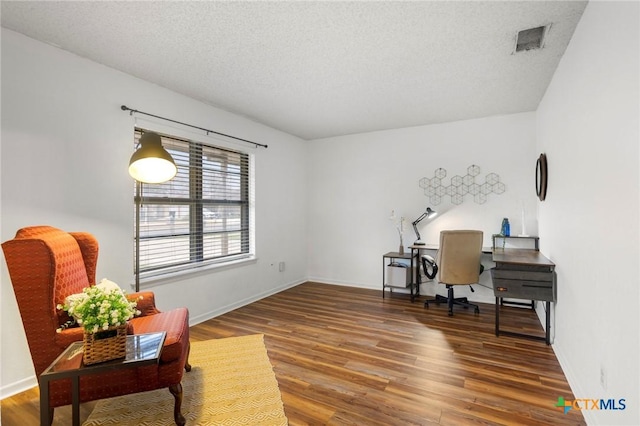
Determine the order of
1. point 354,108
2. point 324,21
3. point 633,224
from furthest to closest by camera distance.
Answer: point 354,108 < point 324,21 < point 633,224

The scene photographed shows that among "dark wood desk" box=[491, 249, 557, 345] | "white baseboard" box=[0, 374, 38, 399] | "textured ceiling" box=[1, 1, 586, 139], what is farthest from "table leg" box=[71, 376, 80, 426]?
"dark wood desk" box=[491, 249, 557, 345]

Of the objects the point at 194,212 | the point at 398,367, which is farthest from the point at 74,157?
the point at 398,367

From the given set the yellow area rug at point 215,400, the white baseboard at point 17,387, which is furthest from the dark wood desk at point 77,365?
the white baseboard at point 17,387

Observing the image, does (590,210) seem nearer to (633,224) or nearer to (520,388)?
(633,224)

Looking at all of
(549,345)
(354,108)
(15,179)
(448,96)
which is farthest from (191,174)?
(549,345)

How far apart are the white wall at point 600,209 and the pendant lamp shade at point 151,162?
2.55m

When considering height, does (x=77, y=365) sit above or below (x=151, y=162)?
below

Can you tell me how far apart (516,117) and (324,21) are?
327cm

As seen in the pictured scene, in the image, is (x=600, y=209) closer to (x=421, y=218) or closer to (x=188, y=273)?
(x=421, y=218)

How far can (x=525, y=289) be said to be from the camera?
2775 mm

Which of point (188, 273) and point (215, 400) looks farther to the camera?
point (188, 273)

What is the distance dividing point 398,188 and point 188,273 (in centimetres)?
321

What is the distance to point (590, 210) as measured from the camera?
1.82 m

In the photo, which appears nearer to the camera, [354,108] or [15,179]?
[15,179]
